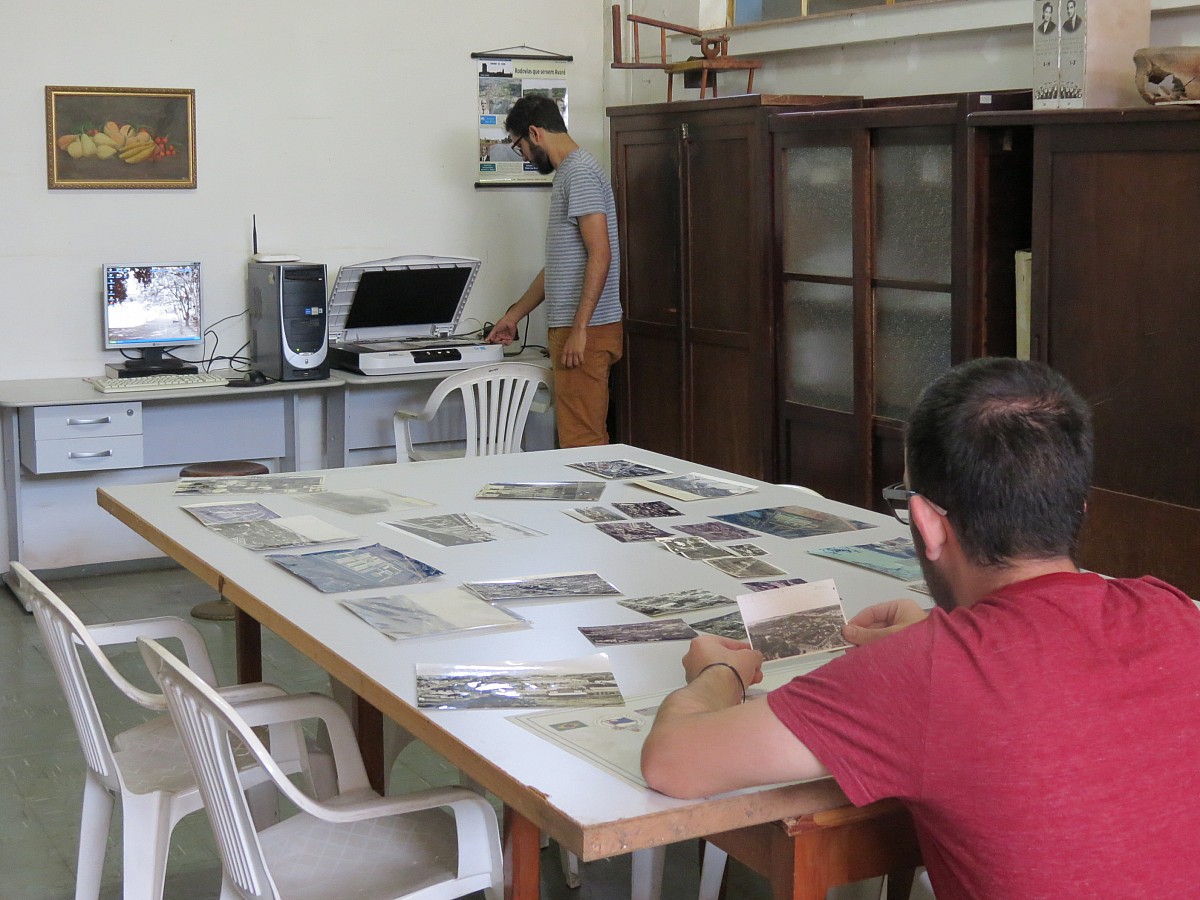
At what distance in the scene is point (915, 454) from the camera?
1.38m

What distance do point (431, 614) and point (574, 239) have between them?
10.4 ft

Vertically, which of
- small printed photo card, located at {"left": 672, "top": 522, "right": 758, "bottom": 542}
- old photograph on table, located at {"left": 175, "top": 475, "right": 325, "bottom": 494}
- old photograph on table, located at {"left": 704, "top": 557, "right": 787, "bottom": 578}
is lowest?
old photograph on table, located at {"left": 704, "top": 557, "right": 787, "bottom": 578}

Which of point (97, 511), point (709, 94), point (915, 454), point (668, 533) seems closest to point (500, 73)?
point (709, 94)

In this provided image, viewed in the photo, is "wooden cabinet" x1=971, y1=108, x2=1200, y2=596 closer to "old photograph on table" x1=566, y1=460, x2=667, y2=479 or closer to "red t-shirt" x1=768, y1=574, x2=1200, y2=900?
"old photograph on table" x1=566, y1=460, x2=667, y2=479

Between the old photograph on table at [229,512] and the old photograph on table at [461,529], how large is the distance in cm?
26

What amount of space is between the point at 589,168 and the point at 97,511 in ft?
7.16

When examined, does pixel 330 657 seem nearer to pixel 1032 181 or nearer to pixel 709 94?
pixel 1032 181

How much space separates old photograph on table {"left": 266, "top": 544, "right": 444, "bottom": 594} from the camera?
7.11 ft

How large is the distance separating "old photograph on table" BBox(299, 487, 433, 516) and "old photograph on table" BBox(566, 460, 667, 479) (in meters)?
0.46

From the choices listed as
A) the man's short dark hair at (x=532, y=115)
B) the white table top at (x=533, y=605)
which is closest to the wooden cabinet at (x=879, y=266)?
the man's short dark hair at (x=532, y=115)

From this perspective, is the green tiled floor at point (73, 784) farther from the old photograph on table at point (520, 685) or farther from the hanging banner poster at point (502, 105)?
the hanging banner poster at point (502, 105)

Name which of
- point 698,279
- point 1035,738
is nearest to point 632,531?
point 1035,738

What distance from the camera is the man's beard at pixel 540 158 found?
16.4 ft

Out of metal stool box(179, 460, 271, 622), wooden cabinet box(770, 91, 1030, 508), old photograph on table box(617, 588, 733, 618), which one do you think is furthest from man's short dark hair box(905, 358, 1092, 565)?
metal stool box(179, 460, 271, 622)
